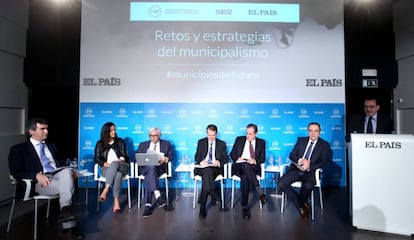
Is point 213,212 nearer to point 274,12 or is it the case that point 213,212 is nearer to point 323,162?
point 323,162

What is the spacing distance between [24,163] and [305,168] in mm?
3230

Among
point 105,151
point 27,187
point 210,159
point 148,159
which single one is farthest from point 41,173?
point 210,159

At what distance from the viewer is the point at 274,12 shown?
15.5ft

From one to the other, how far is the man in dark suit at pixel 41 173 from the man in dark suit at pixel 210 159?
154 centimetres

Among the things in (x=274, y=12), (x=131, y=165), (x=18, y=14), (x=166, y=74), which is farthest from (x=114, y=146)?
(x=274, y=12)

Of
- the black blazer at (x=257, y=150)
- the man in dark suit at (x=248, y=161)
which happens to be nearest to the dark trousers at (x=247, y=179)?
the man in dark suit at (x=248, y=161)

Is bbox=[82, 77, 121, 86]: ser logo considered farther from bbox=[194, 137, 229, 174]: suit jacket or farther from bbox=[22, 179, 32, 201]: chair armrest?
bbox=[22, 179, 32, 201]: chair armrest

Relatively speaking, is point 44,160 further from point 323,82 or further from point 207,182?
point 323,82

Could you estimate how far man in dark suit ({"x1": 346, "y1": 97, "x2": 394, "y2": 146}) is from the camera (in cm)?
414

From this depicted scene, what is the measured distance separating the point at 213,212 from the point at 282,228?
0.92m

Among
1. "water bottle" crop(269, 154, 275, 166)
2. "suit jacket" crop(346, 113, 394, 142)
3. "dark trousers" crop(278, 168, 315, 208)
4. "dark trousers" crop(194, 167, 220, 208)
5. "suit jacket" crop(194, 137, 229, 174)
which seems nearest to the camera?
"dark trousers" crop(278, 168, 315, 208)

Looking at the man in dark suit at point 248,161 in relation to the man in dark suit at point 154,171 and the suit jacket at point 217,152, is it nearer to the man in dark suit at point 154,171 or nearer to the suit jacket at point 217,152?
the suit jacket at point 217,152

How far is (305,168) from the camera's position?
3428 mm

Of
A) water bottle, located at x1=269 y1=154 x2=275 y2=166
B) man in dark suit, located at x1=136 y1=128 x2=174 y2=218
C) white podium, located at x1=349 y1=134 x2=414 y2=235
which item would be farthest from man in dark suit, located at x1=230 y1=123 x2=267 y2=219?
white podium, located at x1=349 y1=134 x2=414 y2=235
